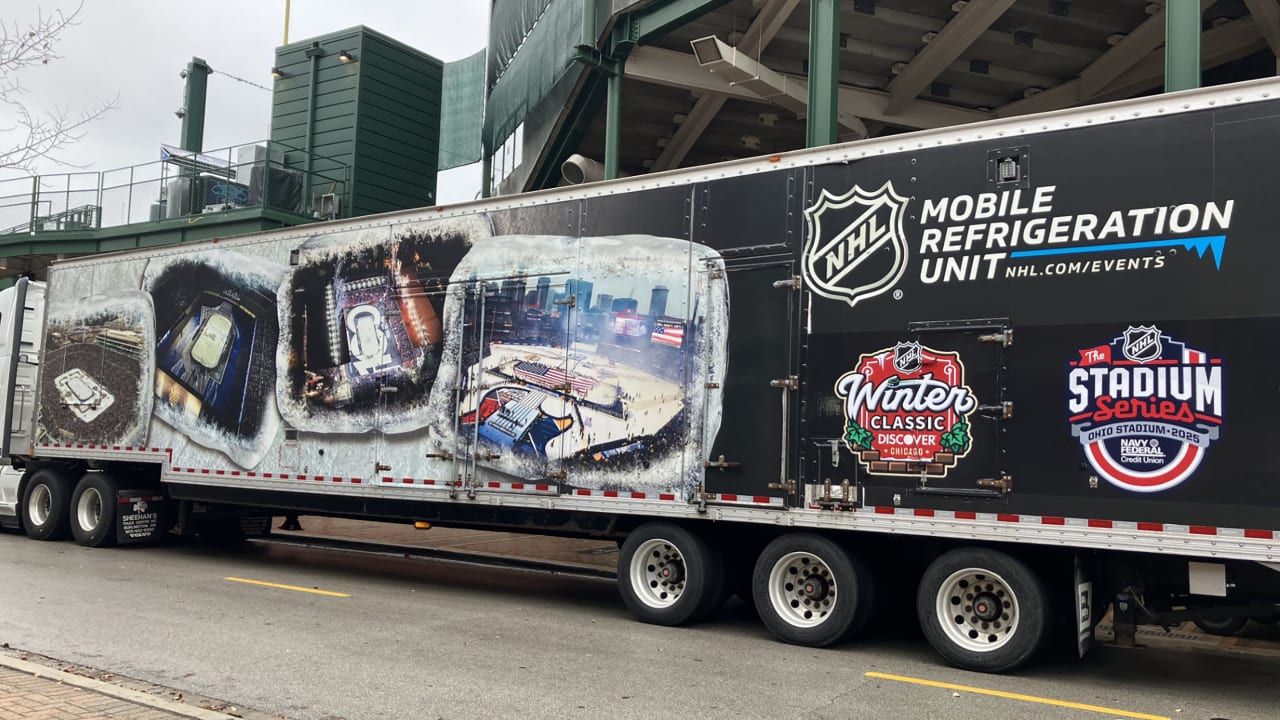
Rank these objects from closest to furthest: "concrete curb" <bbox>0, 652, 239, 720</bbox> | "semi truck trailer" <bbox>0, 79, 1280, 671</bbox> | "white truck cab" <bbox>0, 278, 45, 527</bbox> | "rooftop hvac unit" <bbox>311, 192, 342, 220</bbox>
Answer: "concrete curb" <bbox>0, 652, 239, 720</bbox>, "semi truck trailer" <bbox>0, 79, 1280, 671</bbox>, "white truck cab" <bbox>0, 278, 45, 527</bbox>, "rooftop hvac unit" <bbox>311, 192, 342, 220</bbox>

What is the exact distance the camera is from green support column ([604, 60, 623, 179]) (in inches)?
637

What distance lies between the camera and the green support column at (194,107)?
28737 mm

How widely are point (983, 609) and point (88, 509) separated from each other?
39.5ft

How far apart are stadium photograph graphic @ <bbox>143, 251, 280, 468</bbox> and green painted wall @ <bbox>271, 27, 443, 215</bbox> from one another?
1141cm

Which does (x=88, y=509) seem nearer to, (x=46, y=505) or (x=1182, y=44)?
(x=46, y=505)


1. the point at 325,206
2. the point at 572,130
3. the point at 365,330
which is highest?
the point at 572,130

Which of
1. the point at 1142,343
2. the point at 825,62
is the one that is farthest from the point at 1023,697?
the point at 825,62

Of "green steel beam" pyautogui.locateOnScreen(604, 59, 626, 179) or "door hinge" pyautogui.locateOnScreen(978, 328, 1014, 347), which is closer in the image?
"door hinge" pyautogui.locateOnScreen(978, 328, 1014, 347)

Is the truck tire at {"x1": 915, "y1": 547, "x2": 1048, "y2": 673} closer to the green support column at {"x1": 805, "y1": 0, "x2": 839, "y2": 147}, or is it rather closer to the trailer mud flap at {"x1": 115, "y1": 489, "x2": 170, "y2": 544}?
the green support column at {"x1": 805, "y1": 0, "x2": 839, "y2": 147}

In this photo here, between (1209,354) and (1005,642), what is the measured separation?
A: 2.36 metres

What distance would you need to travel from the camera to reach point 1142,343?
6766mm

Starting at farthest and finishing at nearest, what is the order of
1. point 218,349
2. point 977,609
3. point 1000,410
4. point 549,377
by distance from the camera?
1. point 218,349
2. point 549,377
3. point 977,609
4. point 1000,410

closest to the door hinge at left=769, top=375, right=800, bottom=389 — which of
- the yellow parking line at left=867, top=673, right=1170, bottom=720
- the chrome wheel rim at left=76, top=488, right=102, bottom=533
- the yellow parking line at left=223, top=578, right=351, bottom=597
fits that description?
the yellow parking line at left=867, top=673, right=1170, bottom=720

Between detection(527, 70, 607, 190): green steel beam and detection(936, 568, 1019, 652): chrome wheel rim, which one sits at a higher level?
detection(527, 70, 607, 190): green steel beam
